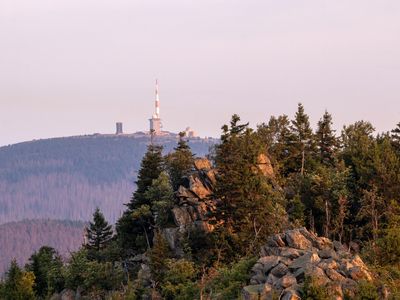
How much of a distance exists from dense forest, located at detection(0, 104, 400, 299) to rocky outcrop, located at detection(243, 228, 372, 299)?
11 cm

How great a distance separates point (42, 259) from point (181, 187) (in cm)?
2298

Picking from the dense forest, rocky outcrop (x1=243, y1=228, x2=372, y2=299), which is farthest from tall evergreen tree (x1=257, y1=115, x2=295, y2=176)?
rocky outcrop (x1=243, y1=228, x2=372, y2=299)

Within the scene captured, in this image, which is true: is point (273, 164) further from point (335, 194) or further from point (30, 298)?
point (30, 298)

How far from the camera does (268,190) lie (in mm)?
66438

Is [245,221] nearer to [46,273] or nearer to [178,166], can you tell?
[178,166]

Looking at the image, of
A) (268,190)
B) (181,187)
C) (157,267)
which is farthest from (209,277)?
(181,187)

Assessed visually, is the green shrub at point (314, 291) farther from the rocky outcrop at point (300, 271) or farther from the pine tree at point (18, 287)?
the pine tree at point (18, 287)

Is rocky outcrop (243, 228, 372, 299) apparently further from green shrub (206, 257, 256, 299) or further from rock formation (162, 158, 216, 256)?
rock formation (162, 158, 216, 256)

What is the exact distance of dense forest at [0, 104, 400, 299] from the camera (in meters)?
48.9

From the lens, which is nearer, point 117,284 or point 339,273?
point 339,273

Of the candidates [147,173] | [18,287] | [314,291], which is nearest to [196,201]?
[147,173]

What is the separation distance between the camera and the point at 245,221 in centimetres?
6209

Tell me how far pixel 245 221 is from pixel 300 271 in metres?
19.5

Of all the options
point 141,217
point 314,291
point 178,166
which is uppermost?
point 178,166
